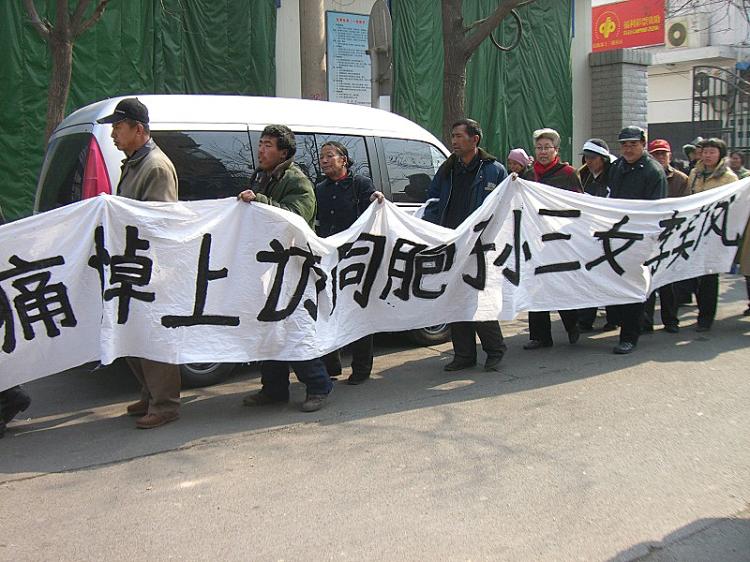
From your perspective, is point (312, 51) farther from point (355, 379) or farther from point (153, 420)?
point (153, 420)

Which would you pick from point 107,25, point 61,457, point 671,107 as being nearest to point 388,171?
point 61,457

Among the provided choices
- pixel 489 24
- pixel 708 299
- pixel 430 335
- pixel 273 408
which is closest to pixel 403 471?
pixel 273 408

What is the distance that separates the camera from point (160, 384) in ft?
16.6

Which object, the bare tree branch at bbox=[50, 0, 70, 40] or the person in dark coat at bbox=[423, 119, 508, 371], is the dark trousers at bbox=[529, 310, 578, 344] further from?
the bare tree branch at bbox=[50, 0, 70, 40]

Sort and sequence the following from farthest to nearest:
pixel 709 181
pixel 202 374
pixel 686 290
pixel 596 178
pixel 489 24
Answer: pixel 489 24
pixel 686 290
pixel 709 181
pixel 596 178
pixel 202 374

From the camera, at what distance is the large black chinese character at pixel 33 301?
186 inches

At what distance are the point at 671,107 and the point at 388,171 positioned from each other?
115ft

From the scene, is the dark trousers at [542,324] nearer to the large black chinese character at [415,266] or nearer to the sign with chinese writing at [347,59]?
the large black chinese character at [415,266]

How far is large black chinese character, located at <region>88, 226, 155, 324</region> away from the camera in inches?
193

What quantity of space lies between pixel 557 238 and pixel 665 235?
1228 millimetres

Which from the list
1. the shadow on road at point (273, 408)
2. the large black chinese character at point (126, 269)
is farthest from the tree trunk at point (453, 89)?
the large black chinese character at point (126, 269)

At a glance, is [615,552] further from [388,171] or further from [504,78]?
[504,78]

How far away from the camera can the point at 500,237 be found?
21.0 feet

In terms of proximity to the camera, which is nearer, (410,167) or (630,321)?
(630,321)
